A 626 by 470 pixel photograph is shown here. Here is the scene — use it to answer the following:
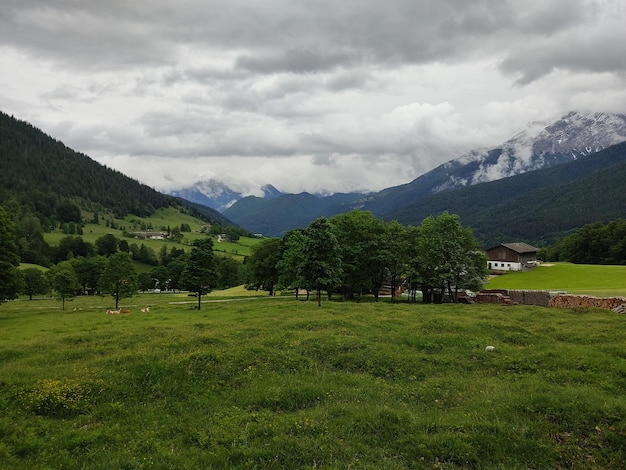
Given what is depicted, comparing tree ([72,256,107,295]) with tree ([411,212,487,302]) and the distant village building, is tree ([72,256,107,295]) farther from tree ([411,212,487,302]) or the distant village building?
the distant village building

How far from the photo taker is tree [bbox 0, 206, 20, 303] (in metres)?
53.9

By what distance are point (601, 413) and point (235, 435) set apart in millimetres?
12843

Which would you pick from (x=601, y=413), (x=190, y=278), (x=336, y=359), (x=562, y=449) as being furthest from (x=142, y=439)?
(x=190, y=278)

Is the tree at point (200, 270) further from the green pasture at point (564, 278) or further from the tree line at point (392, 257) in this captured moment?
the green pasture at point (564, 278)

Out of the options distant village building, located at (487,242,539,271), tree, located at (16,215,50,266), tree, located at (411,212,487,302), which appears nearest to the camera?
tree, located at (411,212,487,302)

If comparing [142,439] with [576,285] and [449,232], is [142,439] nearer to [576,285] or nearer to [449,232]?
[449,232]

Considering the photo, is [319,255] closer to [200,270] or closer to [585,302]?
[200,270]

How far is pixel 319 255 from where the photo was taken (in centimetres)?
5456

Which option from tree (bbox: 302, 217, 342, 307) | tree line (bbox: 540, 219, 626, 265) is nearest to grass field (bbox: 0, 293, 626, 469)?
tree (bbox: 302, 217, 342, 307)

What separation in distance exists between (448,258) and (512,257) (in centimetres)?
6561

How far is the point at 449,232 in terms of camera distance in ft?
208

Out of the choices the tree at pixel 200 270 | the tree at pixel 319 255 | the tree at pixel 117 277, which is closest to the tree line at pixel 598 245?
the tree at pixel 319 255

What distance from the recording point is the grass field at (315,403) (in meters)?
11.9

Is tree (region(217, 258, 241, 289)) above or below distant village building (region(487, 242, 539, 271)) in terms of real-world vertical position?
below
